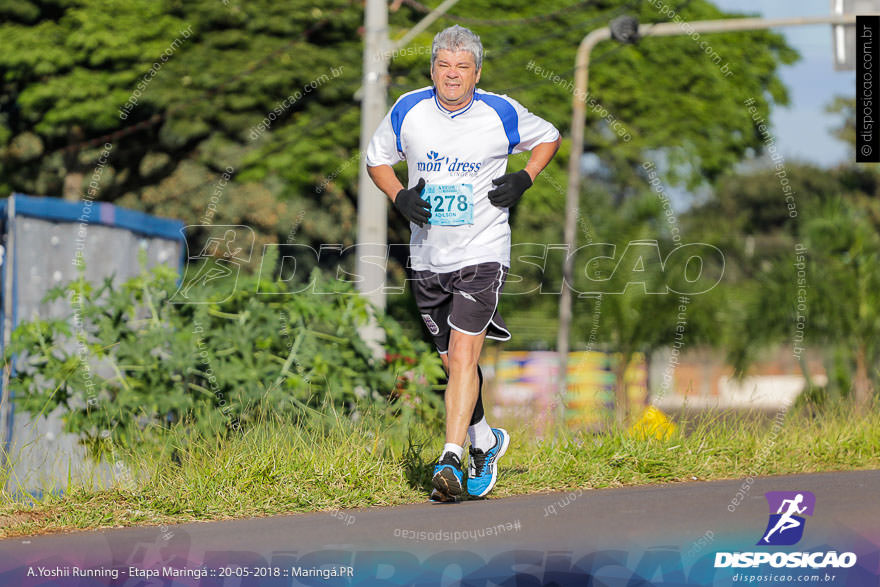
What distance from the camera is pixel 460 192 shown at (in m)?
4.82

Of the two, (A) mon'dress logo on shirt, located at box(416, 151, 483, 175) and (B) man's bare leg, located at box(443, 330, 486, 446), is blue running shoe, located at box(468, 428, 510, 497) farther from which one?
(A) mon'dress logo on shirt, located at box(416, 151, 483, 175)

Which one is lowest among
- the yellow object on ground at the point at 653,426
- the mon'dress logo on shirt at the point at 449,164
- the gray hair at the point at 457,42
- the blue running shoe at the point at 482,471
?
the blue running shoe at the point at 482,471

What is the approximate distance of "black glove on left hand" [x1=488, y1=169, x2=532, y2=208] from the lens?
480 centimetres

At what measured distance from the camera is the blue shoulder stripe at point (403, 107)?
4.97 metres

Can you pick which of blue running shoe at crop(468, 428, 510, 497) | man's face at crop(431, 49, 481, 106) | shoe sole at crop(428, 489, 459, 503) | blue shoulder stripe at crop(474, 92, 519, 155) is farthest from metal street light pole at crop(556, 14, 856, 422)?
man's face at crop(431, 49, 481, 106)

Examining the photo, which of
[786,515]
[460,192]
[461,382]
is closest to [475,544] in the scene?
[461,382]

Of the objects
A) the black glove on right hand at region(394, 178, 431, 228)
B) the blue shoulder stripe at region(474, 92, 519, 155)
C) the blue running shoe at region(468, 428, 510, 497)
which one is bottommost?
the blue running shoe at region(468, 428, 510, 497)

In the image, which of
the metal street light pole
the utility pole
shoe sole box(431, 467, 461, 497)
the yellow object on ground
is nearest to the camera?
shoe sole box(431, 467, 461, 497)

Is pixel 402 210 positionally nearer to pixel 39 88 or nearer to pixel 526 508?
pixel 526 508

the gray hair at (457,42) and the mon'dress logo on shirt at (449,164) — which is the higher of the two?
the gray hair at (457,42)

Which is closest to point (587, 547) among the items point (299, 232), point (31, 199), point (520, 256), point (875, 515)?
point (875, 515)

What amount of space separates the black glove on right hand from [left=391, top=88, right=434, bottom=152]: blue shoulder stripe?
331 mm

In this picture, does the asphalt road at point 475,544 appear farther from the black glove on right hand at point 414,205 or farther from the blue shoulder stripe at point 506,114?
the blue shoulder stripe at point 506,114

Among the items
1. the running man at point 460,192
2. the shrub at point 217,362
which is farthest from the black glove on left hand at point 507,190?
the shrub at point 217,362
